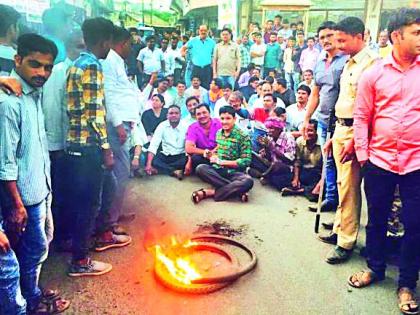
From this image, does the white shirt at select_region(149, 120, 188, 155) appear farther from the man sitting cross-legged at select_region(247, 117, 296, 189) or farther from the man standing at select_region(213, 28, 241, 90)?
the man standing at select_region(213, 28, 241, 90)

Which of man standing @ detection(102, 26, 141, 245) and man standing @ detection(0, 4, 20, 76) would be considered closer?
man standing @ detection(0, 4, 20, 76)

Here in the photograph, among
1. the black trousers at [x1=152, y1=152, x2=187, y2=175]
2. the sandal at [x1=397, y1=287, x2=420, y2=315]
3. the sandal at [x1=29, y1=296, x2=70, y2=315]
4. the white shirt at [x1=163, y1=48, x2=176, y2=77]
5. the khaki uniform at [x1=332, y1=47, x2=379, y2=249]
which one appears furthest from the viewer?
the white shirt at [x1=163, y1=48, x2=176, y2=77]

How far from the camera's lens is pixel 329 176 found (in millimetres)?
5008

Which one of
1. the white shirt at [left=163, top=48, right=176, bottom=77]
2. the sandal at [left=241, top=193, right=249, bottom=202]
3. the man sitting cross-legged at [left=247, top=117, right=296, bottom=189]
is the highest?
the white shirt at [left=163, top=48, right=176, bottom=77]

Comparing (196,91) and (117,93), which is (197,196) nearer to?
(117,93)

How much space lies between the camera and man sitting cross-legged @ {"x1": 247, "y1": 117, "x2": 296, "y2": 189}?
6.19 m

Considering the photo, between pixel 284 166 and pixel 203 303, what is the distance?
10.9 feet

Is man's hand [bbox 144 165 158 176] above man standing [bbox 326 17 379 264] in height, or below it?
below

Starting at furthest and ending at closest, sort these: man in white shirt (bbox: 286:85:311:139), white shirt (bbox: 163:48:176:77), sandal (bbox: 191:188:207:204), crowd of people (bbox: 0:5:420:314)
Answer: white shirt (bbox: 163:48:176:77) < man in white shirt (bbox: 286:85:311:139) < sandal (bbox: 191:188:207:204) < crowd of people (bbox: 0:5:420:314)

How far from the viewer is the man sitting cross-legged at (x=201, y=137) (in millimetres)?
6402

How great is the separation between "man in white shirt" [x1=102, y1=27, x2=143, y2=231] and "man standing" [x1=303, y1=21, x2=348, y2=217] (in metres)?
2.10

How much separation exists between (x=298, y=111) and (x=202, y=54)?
341cm

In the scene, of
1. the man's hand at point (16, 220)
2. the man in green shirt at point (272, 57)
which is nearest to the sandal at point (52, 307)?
the man's hand at point (16, 220)

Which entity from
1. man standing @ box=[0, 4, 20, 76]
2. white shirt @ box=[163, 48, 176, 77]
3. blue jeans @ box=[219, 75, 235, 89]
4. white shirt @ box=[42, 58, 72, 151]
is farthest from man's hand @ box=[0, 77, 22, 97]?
white shirt @ box=[163, 48, 176, 77]
